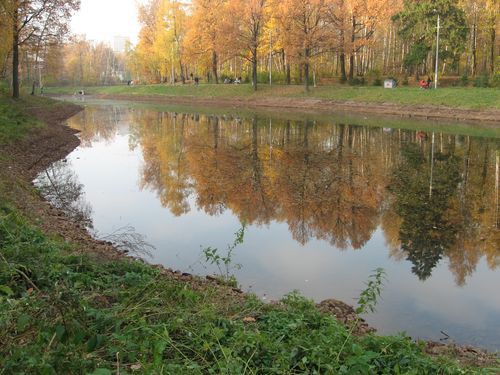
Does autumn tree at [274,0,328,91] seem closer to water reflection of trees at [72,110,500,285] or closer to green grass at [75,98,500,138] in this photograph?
green grass at [75,98,500,138]

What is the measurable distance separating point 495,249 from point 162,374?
8406 millimetres

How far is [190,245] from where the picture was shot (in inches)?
410

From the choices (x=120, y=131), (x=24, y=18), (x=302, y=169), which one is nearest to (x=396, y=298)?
(x=302, y=169)

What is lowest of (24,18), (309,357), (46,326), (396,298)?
(396,298)

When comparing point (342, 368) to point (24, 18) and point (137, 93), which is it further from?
point (137, 93)

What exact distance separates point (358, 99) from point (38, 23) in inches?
1011

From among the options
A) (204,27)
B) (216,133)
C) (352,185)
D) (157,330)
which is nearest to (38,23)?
(216,133)

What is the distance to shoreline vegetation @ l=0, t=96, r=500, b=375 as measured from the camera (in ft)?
12.9

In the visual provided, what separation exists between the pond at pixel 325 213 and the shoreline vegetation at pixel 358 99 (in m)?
10.6

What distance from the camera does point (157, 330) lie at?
4.64 m

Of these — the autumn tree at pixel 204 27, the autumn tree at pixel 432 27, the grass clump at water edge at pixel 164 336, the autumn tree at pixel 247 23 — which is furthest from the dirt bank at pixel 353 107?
the grass clump at water edge at pixel 164 336

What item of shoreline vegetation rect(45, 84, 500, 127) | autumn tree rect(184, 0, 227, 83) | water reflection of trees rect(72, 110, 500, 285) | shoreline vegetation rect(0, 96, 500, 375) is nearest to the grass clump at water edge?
shoreline vegetation rect(0, 96, 500, 375)

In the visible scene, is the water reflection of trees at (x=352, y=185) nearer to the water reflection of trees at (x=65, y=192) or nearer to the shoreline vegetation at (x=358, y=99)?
the water reflection of trees at (x=65, y=192)

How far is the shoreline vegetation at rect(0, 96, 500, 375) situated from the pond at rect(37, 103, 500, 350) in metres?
1.45
